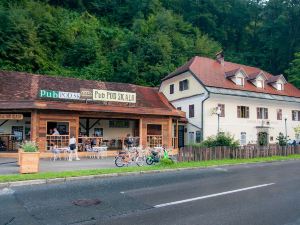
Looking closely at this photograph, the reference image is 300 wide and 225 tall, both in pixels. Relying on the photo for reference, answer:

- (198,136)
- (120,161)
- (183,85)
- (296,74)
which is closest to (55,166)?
(120,161)

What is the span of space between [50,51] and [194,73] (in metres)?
25.6

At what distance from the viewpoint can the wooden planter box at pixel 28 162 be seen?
13.8 metres

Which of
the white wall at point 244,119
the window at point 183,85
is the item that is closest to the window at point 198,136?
the white wall at point 244,119

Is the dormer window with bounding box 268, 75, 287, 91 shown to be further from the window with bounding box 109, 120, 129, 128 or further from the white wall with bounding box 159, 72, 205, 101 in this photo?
the window with bounding box 109, 120, 129, 128

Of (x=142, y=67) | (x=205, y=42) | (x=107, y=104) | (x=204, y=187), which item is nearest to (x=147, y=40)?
(x=142, y=67)

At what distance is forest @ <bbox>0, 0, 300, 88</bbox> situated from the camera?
45250mm

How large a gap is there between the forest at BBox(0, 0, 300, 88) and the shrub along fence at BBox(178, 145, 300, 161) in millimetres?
22966

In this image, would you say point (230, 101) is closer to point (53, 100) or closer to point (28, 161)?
point (53, 100)

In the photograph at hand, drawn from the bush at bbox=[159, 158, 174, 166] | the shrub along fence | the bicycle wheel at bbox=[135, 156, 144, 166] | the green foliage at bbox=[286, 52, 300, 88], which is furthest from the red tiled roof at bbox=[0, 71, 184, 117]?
the green foliage at bbox=[286, 52, 300, 88]

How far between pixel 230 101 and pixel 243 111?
2282 mm

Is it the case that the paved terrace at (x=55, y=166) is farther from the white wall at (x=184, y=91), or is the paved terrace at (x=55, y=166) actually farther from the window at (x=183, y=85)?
the window at (x=183, y=85)

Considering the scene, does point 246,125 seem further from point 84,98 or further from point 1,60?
point 1,60

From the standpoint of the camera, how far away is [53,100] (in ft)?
77.8

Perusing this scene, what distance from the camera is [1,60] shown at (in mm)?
40719
